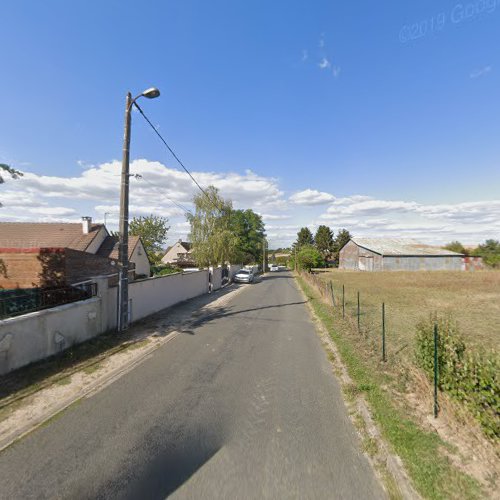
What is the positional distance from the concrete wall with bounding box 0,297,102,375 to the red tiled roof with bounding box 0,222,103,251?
17806 millimetres

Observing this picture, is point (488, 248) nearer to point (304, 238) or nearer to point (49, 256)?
point (304, 238)

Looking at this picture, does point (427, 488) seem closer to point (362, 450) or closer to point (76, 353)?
point (362, 450)

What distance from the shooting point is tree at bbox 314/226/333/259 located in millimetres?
75125

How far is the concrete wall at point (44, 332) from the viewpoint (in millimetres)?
5645

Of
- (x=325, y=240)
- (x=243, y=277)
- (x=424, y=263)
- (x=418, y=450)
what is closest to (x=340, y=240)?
(x=325, y=240)

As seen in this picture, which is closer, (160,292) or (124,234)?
(124,234)

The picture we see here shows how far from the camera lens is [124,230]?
29.8 ft

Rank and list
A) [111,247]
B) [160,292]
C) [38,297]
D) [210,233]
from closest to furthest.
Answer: [38,297]
[160,292]
[111,247]
[210,233]

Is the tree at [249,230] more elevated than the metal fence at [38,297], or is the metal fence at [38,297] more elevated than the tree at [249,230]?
the tree at [249,230]

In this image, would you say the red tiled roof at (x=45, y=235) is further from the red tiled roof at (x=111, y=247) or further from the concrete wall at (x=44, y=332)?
the concrete wall at (x=44, y=332)

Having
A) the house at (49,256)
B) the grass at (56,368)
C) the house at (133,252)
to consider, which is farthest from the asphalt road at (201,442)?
the house at (133,252)

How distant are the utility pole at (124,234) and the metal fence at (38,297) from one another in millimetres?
863

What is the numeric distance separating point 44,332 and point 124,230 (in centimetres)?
377

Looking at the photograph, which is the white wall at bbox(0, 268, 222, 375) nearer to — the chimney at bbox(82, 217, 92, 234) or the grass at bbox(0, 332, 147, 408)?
the grass at bbox(0, 332, 147, 408)
